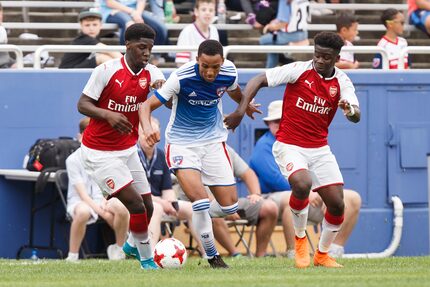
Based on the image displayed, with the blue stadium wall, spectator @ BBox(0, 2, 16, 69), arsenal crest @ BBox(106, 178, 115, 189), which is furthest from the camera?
the blue stadium wall

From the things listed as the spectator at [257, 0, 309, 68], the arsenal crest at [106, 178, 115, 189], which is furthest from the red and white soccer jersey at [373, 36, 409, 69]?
the arsenal crest at [106, 178, 115, 189]

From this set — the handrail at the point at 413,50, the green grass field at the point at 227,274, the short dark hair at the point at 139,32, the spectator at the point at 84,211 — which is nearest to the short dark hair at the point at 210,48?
the short dark hair at the point at 139,32

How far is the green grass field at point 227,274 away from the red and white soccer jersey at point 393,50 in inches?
194

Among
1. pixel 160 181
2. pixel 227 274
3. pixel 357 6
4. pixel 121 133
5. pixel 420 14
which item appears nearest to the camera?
pixel 227 274

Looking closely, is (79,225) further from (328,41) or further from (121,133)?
(328,41)

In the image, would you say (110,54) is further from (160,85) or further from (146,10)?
(160,85)

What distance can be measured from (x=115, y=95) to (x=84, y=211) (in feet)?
12.0

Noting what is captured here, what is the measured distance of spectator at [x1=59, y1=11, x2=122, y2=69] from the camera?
17.9m

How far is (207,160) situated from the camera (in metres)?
13.1

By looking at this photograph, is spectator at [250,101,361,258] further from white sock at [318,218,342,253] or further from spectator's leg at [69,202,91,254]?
white sock at [318,218,342,253]

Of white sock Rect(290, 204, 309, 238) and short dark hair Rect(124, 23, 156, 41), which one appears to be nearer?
short dark hair Rect(124, 23, 156, 41)

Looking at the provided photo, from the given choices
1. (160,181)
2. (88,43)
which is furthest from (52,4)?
(160,181)

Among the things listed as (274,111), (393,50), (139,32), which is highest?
(139,32)

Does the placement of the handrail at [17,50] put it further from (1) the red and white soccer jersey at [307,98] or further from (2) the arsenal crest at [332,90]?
(2) the arsenal crest at [332,90]
